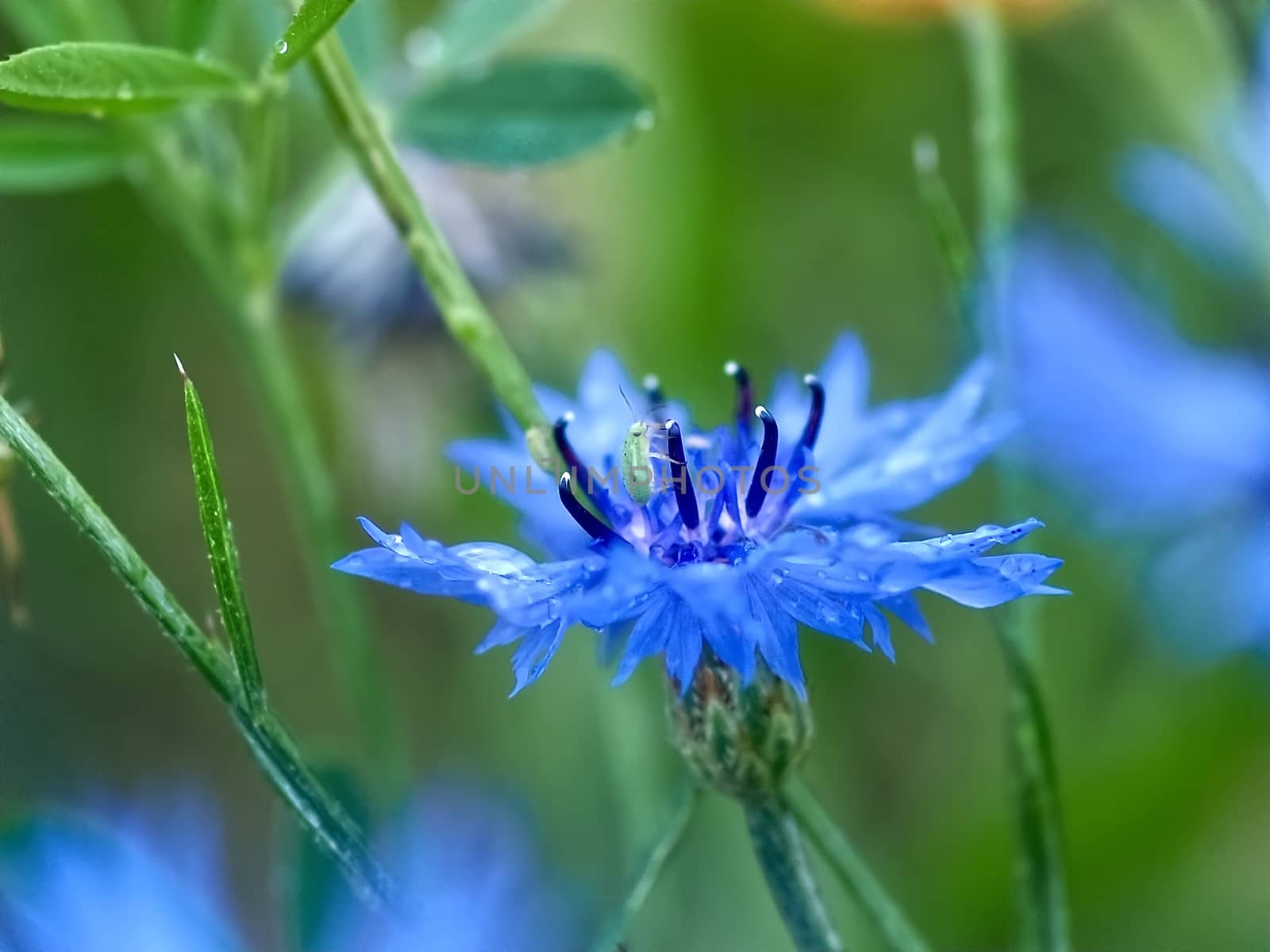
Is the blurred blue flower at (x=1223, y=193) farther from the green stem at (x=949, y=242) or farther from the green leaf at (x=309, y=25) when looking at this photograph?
the green leaf at (x=309, y=25)

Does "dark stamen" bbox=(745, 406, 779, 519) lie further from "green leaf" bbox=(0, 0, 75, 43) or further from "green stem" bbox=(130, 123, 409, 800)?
"green leaf" bbox=(0, 0, 75, 43)

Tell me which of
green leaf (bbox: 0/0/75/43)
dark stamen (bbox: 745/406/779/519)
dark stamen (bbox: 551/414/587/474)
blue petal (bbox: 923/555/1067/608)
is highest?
green leaf (bbox: 0/0/75/43)

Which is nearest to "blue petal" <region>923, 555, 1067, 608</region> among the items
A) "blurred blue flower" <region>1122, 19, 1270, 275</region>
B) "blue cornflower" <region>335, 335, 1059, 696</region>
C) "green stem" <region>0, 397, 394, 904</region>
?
"blue cornflower" <region>335, 335, 1059, 696</region>

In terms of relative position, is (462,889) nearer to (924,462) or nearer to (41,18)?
(924,462)

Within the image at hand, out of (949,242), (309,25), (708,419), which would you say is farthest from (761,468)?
(708,419)

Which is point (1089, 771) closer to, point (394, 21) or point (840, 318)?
point (840, 318)

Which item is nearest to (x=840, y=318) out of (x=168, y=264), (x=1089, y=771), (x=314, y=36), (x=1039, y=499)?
(x=1039, y=499)
